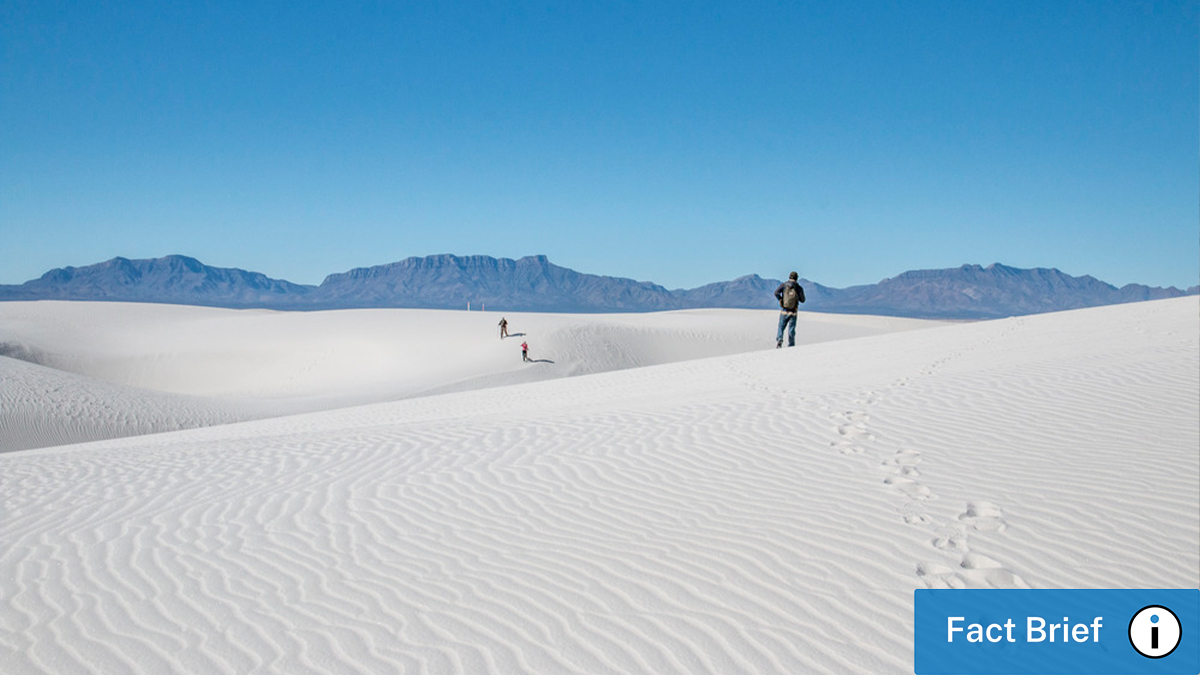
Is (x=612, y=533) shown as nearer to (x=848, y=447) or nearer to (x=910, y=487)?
(x=910, y=487)

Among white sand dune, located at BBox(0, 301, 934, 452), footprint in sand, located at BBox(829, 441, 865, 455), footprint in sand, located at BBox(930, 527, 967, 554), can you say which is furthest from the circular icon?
white sand dune, located at BBox(0, 301, 934, 452)

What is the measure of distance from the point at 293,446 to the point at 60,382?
51.5 ft

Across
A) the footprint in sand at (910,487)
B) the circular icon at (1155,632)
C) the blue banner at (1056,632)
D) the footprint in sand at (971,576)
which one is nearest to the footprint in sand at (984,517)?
the footprint in sand at (910,487)

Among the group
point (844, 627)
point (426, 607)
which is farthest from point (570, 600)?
point (844, 627)

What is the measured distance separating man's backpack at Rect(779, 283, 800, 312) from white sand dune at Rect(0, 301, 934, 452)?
45.7 feet

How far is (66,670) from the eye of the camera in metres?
3.29

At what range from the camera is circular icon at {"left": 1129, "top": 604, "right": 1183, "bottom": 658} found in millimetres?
3477

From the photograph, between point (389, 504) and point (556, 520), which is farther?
point (389, 504)

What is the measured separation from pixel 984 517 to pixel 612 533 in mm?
2435

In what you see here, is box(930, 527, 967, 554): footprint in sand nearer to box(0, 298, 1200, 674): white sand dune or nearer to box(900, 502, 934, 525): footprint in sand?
box(0, 298, 1200, 674): white sand dune

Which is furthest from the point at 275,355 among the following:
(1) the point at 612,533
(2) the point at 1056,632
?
(2) the point at 1056,632

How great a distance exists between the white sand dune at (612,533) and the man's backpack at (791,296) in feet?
24.3

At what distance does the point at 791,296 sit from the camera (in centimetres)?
1658

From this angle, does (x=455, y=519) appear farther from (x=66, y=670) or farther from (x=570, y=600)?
(x=66, y=670)
